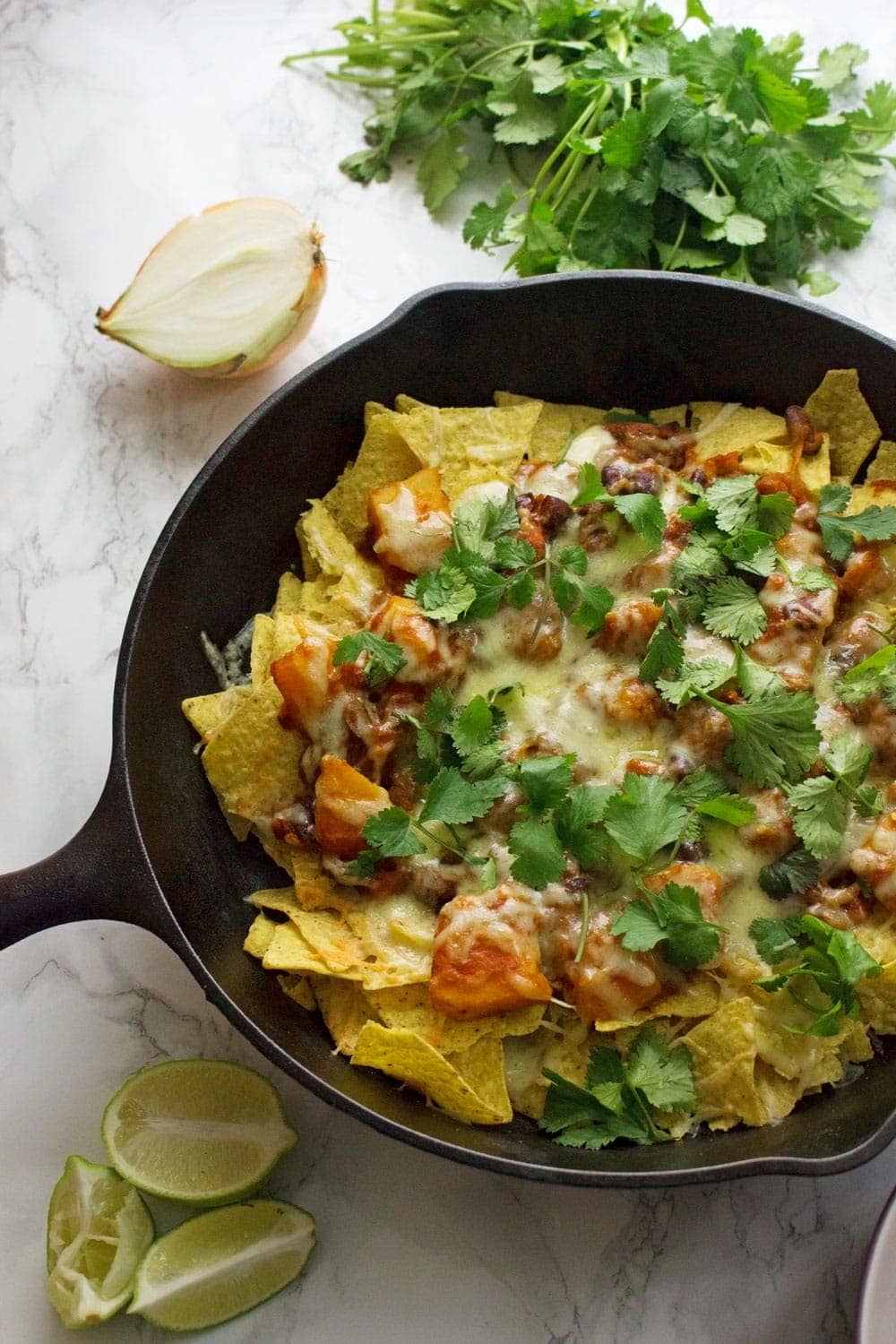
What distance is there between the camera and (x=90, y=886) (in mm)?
2768

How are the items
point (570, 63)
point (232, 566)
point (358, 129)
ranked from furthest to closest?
point (358, 129) < point (570, 63) < point (232, 566)

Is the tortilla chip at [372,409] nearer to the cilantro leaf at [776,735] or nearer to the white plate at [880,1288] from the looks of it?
the cilantro leaf at [776,735]

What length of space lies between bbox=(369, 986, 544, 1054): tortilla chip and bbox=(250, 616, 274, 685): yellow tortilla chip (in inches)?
34.5

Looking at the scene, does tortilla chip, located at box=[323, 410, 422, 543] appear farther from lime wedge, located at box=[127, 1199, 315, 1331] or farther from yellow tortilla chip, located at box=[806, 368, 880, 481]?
lime wedge, located at box=[127, 1199, 315, 1331]

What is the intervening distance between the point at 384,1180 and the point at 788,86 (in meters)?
3.09

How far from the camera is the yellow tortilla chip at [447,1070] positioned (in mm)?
2807

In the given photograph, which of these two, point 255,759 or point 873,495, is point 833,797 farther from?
point 255,759

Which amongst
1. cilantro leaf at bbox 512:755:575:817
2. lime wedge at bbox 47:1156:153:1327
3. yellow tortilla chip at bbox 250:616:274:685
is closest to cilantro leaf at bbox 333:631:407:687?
yellow tortilla chip at bbox 250:616:274:685

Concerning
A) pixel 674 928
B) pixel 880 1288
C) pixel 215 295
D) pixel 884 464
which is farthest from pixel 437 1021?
pixel 215 295

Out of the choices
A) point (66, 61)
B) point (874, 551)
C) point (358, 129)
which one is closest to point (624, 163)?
point (358, 129)

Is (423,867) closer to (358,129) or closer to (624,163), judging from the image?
(624,163)

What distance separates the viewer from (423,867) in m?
3.07

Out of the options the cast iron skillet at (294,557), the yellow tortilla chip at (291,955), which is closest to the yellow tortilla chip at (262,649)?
the cast iron skillet at (294,557)

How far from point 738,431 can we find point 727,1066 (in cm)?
169
